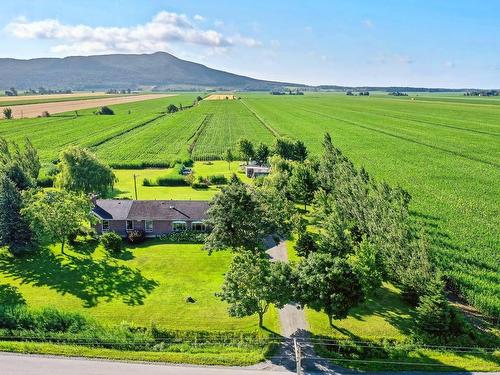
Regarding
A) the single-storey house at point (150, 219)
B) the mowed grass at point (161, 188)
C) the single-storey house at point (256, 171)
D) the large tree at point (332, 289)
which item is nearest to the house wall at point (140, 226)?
the single-storey house at point (150, 219)

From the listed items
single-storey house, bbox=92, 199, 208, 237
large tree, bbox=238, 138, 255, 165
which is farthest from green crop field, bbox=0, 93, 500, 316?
single-storey house, bbox=92, 199, 208, 237

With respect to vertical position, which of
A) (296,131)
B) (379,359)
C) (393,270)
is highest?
(296,131)

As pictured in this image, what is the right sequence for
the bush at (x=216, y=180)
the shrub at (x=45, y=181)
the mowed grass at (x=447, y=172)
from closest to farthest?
the mowed grass at (x=447, y=172) → the shrub at (x=45, y=181) → the bush at (x=216, y=180)

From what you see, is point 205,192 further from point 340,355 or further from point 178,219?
point 340,355

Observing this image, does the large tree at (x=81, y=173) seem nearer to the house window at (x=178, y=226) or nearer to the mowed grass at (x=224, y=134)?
the house window at (x=178, y=226)

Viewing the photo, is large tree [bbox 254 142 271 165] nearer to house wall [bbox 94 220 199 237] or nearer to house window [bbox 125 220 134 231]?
house wall [bbox 94 220 199 237]

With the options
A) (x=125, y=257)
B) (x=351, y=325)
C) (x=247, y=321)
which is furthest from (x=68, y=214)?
(x=351, y=325)

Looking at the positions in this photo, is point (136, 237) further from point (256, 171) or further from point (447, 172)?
point (447, 172)
